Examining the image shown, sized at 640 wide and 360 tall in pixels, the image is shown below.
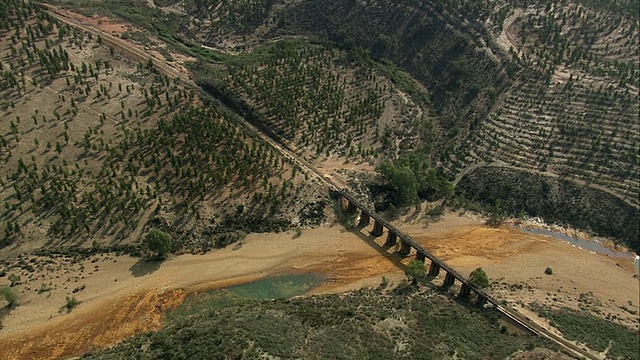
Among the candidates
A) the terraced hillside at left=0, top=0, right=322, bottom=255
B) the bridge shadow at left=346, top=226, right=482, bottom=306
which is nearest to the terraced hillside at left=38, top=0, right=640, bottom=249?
the terraced hillside at left=0, top=0, right=322, bottom=255

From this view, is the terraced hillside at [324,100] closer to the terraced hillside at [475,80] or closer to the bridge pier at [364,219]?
the terraced hillside at [475,80]

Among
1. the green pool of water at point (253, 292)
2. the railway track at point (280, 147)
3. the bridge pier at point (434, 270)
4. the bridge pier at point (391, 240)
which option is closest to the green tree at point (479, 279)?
the railway track at point (280, 147)

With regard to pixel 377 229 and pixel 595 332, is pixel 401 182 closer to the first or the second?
pixel 377 229

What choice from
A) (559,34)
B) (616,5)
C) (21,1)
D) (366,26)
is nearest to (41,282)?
(21,1)

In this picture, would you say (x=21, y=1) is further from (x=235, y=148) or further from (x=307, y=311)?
(x=307, y=311)

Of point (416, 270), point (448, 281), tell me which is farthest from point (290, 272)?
point (448, 281)

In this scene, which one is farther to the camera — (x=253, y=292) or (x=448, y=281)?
(x=448, y=281)
